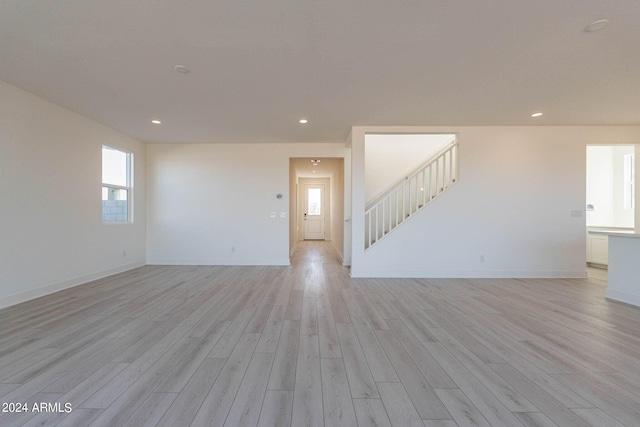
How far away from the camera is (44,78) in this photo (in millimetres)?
2977

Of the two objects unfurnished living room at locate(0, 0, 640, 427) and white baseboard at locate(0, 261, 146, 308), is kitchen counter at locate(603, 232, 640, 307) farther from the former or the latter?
white baseboard at locate(0, 261, 146, 308)

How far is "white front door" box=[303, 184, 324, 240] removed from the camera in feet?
37.5

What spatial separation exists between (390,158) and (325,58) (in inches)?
159

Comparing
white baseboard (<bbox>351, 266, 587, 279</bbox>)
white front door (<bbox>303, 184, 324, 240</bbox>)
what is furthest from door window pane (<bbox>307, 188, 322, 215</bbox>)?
white baseboard (<bbox>351, 266, 587, 279</bbox>)

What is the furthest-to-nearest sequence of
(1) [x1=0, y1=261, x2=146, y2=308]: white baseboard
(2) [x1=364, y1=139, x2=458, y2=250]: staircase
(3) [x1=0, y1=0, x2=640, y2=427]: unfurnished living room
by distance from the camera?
(2) [x1=364, y1=139, x2=458, y2=250]: staircase, (1) [x1=0, y1=261, x2=146, y2=308]: white baseboard, (3) [x1=0, y1=0, x2=640, y2=427]: unfurnished living room

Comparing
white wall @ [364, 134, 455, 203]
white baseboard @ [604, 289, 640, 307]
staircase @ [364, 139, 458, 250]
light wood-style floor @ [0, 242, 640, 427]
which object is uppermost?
white wall @ [364, 134, 455, 203]

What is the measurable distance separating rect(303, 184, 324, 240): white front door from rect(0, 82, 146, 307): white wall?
7.33 metres

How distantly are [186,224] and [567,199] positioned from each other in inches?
299

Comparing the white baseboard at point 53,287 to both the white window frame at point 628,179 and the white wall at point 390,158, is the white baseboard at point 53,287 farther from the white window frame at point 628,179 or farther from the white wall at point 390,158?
the white window frame at point 628,179

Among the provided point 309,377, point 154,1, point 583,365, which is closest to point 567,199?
point 583,365

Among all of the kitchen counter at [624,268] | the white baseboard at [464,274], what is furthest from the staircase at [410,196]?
the kitchen counter at [624,268]

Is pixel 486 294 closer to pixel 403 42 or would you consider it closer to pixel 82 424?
pixel 403 42

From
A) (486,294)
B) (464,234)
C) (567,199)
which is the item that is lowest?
(486,294)

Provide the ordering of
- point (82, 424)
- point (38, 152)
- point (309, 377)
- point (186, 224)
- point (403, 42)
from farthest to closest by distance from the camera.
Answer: point (186, 224) < point (38, 152) < point (403, 42) < point (309, 377) < point (82, 424)
